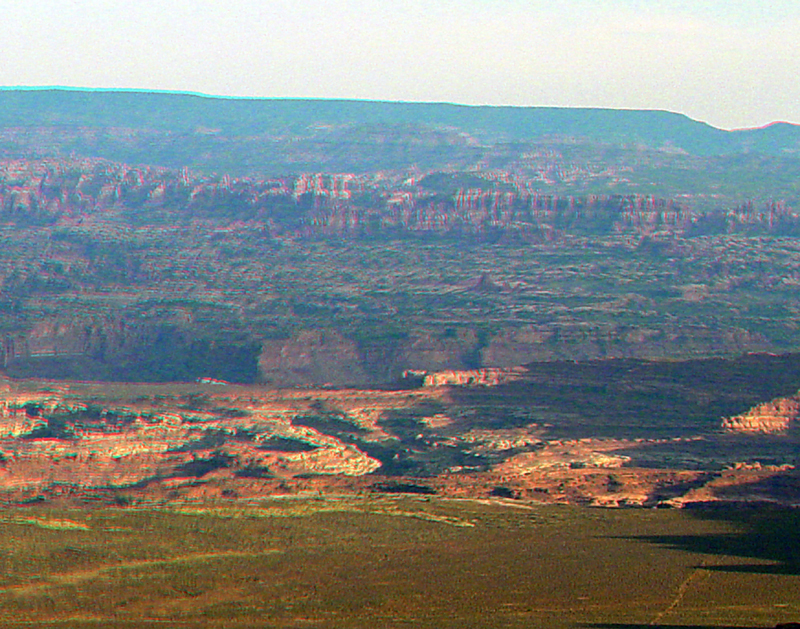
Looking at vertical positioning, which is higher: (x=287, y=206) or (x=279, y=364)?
(x=287, y=206)

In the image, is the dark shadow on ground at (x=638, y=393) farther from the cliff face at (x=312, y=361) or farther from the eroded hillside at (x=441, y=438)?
the cliff face at (x=312, y=361)

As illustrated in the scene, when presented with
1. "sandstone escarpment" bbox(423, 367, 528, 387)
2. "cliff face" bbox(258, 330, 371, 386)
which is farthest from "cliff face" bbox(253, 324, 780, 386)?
"sandstone escarpment" bbox(423, 367, 528, 387)

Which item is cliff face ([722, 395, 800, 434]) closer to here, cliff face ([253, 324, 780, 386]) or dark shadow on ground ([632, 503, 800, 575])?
dark shadow on ground ([632, 503, 800, 575])

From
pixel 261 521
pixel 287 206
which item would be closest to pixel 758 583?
pixel 261 521

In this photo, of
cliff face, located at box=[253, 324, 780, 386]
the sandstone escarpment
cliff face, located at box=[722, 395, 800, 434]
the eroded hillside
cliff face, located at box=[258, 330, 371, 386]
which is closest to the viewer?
the eroded hillside

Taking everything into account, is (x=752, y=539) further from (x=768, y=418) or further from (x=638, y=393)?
(x=638, y=393)

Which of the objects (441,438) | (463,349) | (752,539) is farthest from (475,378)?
(752,539)

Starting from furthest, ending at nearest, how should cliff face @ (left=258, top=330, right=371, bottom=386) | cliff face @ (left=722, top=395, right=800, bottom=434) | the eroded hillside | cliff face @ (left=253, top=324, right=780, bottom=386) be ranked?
cliff face @ (left=253, top=324, right=780, bottom=386) → cliff face @ (left=258, top=330, right=371, bottom=386) → cliff face @ (left=722, top=395, right=800, bottom=434) → the eroded hillside

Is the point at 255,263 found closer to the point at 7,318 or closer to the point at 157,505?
the point at 7,318
